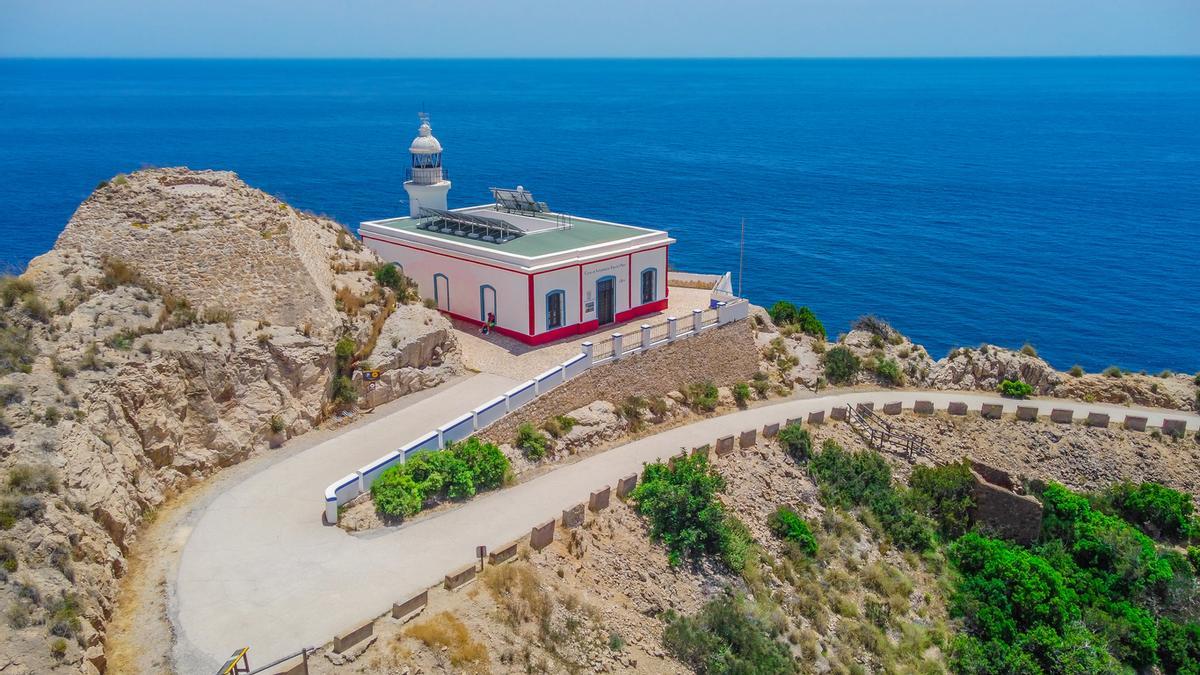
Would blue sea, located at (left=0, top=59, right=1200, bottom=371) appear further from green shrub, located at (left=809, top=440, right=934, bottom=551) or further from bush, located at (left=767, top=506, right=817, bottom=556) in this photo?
bush, located at (left=767, top=506, right=817, bottom=556)

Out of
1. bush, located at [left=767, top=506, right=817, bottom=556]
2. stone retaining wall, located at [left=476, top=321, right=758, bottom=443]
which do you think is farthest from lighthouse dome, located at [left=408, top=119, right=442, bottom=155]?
bush, located at [left=767, top=506, right=817, bottom=556]

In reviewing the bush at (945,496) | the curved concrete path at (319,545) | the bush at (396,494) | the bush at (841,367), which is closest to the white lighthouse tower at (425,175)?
the curved concrete path at (319,545)

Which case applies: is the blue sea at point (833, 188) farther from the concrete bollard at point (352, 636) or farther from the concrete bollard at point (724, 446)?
the concrete bollard at point (724, 446)

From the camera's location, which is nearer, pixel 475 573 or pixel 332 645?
pixel 332 645

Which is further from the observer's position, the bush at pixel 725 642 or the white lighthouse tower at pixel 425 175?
the white lighthouse tower at pixel 425 175

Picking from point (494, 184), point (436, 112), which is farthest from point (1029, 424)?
point (436, 112)

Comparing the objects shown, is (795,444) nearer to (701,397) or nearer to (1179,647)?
(701,397)

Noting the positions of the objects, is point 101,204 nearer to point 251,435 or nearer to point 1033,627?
point 251,435
